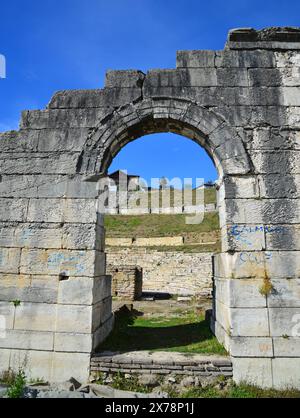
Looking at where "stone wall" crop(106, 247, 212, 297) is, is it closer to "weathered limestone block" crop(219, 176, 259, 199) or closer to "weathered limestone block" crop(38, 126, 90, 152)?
"weathered limestone block" crop(38, 126, 90, 152)

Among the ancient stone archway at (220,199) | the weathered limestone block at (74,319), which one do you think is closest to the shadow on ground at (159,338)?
the ancient stone archway at (220,199)

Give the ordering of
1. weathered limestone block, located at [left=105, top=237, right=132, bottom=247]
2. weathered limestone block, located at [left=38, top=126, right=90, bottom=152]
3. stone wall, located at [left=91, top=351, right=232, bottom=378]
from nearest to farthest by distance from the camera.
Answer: stone wall, located at [left=91, top=351, right=232, bottom=378] → weathered limestone block, located at [left=38, top=126, right=90, bottom=152] → weathered limestone block, located at [left=105, top=237, right=132, bottom=247]

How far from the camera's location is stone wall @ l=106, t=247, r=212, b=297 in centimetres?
1970

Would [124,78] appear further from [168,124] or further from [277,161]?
[277,161]

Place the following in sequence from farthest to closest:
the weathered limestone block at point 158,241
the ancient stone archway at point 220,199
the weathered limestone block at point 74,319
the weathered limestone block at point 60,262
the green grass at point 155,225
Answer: the green grass at point 155,225, the weathered limestone block at point 158,241, the weathered limestone block at point 60,262, the weathered limestone block at point 74,319, the ancient stone archway at point 220,199

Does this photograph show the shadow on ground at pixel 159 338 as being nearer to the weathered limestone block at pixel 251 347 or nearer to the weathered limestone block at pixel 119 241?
the weathered limestone block at pixel 251 347

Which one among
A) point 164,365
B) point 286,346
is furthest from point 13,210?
point 286,346

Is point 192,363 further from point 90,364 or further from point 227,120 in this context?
point 227,120

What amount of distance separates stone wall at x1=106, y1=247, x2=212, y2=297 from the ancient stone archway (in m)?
13.4

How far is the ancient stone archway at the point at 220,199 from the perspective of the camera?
4855 millimetres

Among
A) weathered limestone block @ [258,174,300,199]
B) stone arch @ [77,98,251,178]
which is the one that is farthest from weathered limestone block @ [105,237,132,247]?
weathered limestone block @ [258,174,300,199]

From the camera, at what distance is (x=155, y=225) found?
36.3 m

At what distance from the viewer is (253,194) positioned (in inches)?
207

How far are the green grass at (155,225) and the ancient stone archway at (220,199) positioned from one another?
77.3 feet
